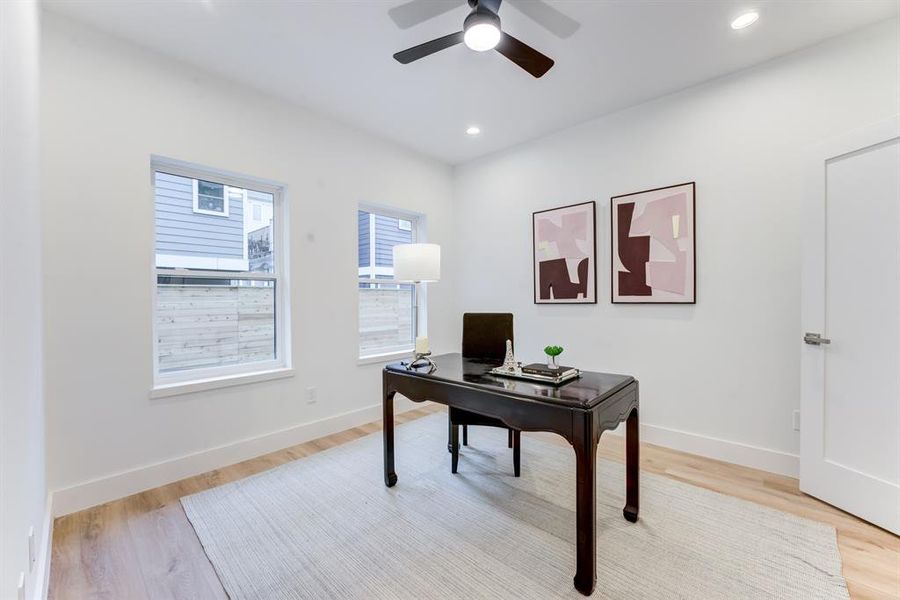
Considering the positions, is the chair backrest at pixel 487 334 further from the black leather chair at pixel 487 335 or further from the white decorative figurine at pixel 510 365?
the white decorative figurine at pixel 510 365

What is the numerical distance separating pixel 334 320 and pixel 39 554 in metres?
2.11

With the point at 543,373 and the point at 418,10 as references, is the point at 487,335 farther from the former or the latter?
the point at 418,10

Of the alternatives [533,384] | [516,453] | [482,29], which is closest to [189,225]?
[482,29]

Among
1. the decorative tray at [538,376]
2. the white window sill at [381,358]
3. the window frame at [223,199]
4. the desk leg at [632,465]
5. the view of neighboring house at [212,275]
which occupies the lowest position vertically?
the desk leg at [632,465]

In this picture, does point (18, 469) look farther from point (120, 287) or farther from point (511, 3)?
point (511, 3)

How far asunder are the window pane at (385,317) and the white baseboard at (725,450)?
8.09 ft

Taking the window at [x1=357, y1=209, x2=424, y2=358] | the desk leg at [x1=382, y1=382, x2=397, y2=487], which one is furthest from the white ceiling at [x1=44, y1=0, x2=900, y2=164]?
the desk leg at [x1=382, y1=382, x2=397, y2=487]

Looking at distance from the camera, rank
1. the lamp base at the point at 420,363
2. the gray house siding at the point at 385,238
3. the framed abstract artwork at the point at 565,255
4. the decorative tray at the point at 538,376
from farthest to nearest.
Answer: the gray house siding at the point at 385,238
the framed abstract artwork at the point at 565,255
the lamp base at the point at 420,363
the decorative tray at the point at 538,376

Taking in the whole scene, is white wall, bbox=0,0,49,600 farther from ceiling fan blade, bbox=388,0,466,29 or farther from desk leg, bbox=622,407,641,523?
desk leg, bbox=622,407,641,523

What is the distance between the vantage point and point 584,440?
4.83 feet

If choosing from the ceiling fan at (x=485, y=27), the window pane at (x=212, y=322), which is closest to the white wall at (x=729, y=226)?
the ceiling fan at (x=485, y=27)

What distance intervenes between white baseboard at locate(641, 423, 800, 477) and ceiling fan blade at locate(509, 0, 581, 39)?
2.88 m

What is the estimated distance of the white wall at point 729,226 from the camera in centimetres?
237

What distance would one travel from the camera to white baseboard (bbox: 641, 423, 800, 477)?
2494mm
